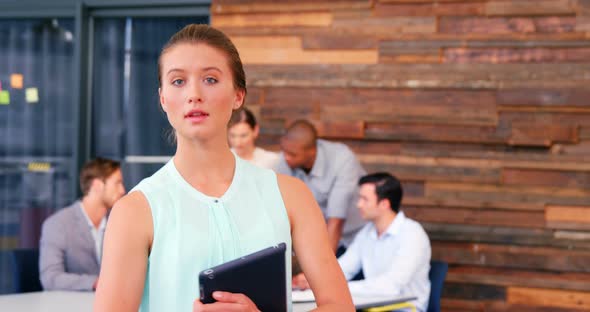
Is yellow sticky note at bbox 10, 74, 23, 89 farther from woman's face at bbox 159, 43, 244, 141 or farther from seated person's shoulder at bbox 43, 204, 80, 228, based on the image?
woman's face at bbox 159, 43, 244, 141

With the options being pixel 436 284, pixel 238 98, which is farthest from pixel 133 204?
pixel 436 284

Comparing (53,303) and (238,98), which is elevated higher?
(238,98)

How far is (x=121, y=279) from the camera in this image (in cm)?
115

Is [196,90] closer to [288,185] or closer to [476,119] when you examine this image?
[288,185]

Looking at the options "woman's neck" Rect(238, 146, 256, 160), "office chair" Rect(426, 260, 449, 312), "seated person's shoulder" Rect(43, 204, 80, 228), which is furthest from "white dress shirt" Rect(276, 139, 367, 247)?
"seated person's shoulder" Rect(43, 204, 80, 228)

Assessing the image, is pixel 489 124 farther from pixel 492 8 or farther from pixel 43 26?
pixel 43 26

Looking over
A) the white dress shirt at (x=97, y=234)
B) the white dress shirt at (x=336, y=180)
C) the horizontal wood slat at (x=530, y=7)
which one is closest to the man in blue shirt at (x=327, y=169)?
the white dress shirt at (x=336, y=180)

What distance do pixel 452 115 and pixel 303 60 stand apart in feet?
3.66

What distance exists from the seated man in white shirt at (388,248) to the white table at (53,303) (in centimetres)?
80

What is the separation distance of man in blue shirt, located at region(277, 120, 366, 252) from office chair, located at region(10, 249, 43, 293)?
64.6 inches

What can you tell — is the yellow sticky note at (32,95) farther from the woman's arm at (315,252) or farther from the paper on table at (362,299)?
the woman's arm at (315,252)

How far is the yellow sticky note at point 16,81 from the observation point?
6133mm

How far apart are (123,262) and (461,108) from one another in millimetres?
4087

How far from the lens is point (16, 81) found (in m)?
6.14
